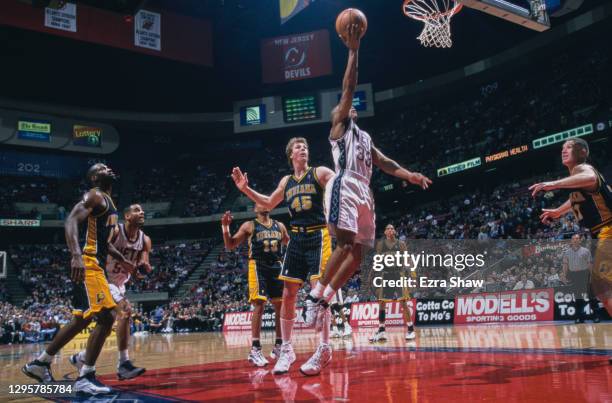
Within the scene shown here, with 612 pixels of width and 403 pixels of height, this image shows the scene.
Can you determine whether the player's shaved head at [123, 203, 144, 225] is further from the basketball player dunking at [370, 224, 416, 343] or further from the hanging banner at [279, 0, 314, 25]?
the hanging banner at [279, 0, 314, 25]

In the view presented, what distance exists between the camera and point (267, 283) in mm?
7281

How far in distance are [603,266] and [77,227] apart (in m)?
5.03

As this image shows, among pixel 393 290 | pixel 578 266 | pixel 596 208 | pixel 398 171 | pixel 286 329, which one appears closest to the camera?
pixel 398 171

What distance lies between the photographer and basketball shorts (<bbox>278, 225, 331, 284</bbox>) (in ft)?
18.5

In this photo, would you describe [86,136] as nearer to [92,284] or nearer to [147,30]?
[147,30]

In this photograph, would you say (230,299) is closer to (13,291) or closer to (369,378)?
(13,291)

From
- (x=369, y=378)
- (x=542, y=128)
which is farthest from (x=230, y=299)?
(x=369, y=378)

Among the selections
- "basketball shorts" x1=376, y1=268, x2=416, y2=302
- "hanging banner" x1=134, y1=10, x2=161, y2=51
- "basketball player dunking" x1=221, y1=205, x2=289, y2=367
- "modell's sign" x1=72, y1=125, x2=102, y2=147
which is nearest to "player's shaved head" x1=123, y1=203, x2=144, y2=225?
"basketball player dunking" x1=221, y1=205, x2=289, y2=367

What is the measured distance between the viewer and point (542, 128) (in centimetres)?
2381

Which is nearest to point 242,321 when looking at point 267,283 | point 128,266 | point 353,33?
point 267,283

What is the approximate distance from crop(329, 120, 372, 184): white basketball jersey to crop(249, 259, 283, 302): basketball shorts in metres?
2.89

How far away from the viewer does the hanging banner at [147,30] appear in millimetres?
28812

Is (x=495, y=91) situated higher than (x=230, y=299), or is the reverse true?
(x=495, y=91)

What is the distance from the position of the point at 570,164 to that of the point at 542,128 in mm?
20433
